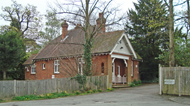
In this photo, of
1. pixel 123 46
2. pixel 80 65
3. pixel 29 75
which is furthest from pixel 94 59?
pixel 29 75

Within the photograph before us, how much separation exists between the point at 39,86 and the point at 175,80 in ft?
32.2

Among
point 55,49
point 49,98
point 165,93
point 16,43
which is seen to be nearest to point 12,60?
point 16,43

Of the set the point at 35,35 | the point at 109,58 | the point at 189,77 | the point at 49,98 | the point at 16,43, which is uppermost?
the point at 35,35

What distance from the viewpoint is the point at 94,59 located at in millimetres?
23844

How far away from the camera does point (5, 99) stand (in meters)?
14.6

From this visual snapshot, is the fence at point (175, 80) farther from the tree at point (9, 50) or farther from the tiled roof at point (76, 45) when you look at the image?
the tree at point (9, 50)

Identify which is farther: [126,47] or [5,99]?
[126,47]

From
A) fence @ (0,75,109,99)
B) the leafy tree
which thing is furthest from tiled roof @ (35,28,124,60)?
the leafy tree

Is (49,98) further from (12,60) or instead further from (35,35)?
(35,35)

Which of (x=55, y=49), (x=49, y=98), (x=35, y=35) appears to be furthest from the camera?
(x=35, y=35)

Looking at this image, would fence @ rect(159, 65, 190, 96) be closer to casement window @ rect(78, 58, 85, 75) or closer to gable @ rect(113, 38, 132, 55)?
casement window @ rect(78, 58, 85, 75)

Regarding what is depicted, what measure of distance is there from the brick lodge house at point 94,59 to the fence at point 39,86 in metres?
1.34

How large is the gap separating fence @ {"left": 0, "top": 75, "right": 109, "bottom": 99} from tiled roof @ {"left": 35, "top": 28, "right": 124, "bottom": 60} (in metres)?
4.01

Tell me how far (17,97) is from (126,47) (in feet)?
48.9
